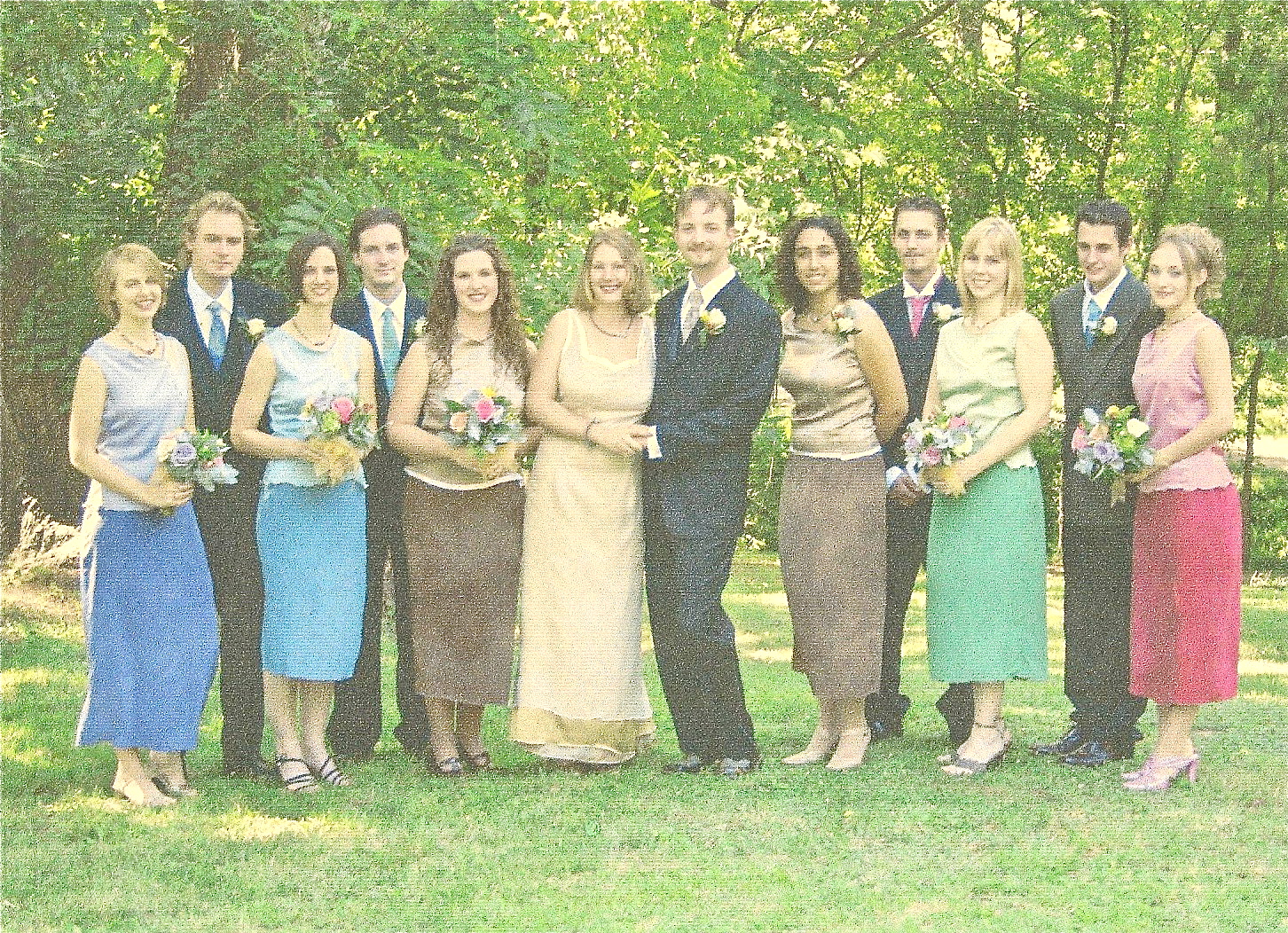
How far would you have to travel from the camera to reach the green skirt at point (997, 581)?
6621 mm

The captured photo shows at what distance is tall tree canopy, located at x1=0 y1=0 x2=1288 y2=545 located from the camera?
9.70 metres

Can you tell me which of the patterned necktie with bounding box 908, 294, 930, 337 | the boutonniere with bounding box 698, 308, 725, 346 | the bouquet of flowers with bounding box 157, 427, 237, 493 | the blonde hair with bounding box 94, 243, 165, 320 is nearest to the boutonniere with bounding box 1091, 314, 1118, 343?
the patterned necktie with bounding box 908, 294, 930, 337

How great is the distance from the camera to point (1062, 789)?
20.7ft

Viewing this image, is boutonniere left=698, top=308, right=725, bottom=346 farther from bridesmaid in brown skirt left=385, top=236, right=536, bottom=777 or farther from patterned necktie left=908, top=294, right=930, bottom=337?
patterned necktie left=908, top=294, right=930, bottom=337

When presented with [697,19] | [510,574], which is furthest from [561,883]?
[697,19]

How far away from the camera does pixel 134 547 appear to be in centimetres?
606

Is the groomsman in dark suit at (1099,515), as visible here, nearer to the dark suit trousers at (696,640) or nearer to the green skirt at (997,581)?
the green skirt at (997,581)

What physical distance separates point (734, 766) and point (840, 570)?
3.18 feet

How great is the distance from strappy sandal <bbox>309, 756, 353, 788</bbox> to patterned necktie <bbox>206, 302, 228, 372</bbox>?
1740 mm

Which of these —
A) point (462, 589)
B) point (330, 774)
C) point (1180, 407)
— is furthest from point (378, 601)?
point (1180, 407)

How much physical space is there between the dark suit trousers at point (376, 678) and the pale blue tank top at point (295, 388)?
18.2 inches

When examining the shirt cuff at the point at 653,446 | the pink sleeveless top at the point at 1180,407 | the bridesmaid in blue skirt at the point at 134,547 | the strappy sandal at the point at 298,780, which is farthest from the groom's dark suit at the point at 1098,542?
the bridesmaid in blue skirt at the point at 134,547

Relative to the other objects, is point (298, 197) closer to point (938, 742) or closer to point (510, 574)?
point (510, 574)

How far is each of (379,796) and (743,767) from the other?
61.1 inches
